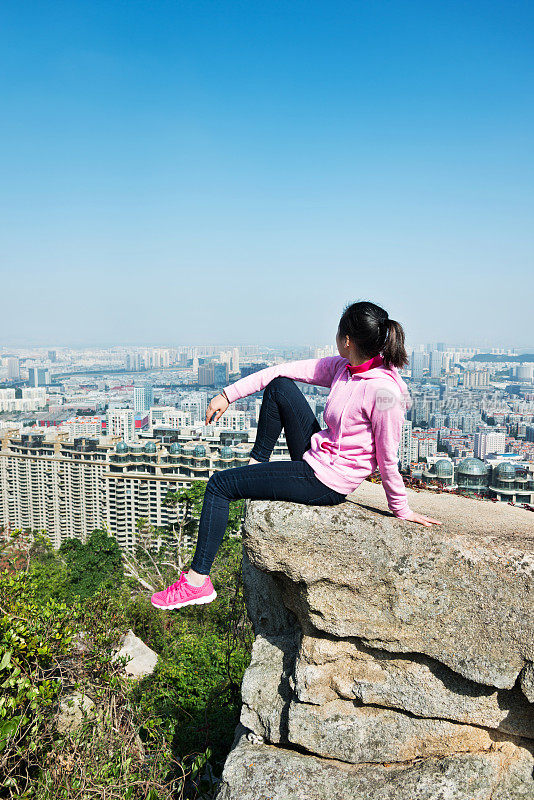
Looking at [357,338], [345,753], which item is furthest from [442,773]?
[357,338]

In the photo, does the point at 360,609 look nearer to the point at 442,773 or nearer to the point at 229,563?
the point at 442,773

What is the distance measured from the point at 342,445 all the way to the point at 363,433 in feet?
0.31

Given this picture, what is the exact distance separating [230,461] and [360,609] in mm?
28188

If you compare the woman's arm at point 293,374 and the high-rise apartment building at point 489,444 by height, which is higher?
the woman's arm at point 293,374

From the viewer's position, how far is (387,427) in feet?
7.09

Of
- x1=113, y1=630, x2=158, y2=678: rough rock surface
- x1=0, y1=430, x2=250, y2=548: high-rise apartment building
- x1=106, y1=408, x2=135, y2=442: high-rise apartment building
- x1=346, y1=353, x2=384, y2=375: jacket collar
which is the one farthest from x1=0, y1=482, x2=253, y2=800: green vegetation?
x1=106, y1=408, x2=135, y2=442: high-rise apartment building

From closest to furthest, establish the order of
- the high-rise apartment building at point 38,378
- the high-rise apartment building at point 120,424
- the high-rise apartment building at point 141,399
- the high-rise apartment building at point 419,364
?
the high-rise apartment building at point 120,424
the high-rise apartment building at point 141,399
the high-rise apartment building at point 419,364
the high-rise apartment building at point 38,378

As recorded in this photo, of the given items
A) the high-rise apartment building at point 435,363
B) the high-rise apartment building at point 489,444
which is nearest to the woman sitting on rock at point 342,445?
the high-rise apartment building at point 489,444

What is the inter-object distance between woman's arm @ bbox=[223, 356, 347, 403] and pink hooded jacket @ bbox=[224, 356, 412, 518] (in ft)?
0.65

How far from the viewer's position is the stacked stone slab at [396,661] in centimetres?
218

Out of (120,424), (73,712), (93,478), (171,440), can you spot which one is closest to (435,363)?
(120,424)

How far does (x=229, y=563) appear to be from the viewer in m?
9.81

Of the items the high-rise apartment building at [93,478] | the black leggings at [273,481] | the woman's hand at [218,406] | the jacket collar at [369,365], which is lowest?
the high-rise apartment building at [93,478]

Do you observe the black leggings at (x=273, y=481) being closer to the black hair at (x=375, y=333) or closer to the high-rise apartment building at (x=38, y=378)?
the black hair at (x=375, y=333)
